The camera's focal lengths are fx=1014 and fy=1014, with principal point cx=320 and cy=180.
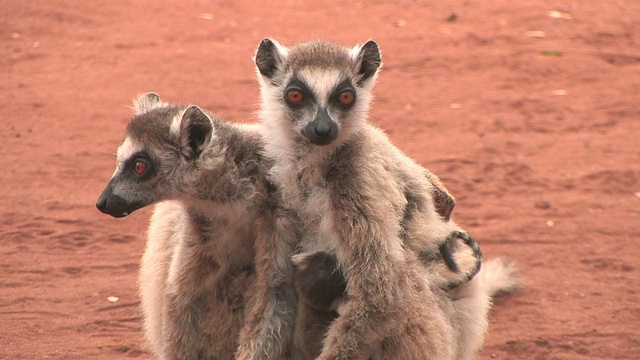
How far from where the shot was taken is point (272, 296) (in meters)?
6.18

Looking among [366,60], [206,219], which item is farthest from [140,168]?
[366,60]

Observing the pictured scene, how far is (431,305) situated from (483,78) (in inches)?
328

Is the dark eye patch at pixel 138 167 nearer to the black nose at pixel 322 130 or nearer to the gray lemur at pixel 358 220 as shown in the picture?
the gray lemur at pixel 358 220

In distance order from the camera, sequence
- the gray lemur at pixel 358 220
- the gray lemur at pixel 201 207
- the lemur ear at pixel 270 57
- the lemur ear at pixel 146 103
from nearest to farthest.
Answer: the gray lemur at pixel 358 220 < the gray lemur at pixel 201 207 < the lemur ear at pixel 146 103 < the lemur ear at pixel 270 57

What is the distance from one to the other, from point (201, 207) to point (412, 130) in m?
6.20

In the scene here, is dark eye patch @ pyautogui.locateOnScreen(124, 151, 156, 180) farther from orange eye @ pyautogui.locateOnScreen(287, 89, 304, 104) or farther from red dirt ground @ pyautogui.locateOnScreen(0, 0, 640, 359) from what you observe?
red dirt ground @ pyautogui.locateOnScreen(0, 0, 640, 359)

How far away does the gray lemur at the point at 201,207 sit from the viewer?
20.7 feet

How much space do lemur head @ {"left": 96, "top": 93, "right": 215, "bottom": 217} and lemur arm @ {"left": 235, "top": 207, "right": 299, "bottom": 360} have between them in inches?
24.6

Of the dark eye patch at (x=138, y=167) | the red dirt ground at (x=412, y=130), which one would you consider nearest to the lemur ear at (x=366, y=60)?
the dark eye patch at (x=138, y=167)

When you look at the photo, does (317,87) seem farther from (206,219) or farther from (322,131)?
(206,219)

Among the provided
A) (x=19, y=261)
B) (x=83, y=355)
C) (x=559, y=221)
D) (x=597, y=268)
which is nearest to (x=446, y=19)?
(x=559, y=221)

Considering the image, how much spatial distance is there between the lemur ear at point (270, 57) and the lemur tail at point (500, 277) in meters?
2.68

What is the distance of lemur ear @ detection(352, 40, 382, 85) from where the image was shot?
696 cm

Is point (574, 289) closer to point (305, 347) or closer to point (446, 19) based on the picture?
point (305, 347)
